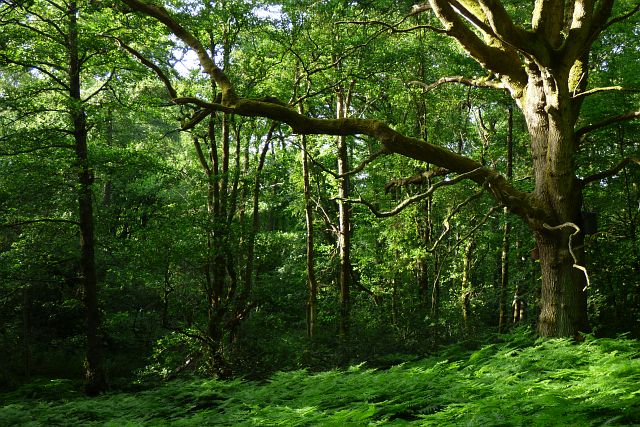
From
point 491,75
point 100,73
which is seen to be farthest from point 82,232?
point 491,75

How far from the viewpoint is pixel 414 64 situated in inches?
666

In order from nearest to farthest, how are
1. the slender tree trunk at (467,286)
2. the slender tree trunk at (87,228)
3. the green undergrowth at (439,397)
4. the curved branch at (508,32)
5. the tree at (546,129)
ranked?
the green undergrowth at (439,397), the curved branch at (508,32), the tree at (546,129), the slender tree trunk at (87,228), the slender tree trunk at (467,286)

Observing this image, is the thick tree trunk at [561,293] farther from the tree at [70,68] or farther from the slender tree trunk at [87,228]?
the slender tree trunk at [87,228]

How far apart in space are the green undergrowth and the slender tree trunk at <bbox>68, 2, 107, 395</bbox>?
156 inches

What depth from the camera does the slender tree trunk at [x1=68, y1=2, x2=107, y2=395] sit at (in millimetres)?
13031

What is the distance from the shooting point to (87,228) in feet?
45.2

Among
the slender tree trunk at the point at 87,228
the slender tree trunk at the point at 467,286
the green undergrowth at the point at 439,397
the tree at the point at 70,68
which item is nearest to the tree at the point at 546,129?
the green undergrowth at the point at 439,397

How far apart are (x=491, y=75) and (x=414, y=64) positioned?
809 centimetres

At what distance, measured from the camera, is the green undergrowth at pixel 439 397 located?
3744 millimetres

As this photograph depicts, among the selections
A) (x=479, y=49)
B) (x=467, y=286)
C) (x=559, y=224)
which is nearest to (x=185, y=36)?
(x=479, y=49)

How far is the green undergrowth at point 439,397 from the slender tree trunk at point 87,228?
3.96 m

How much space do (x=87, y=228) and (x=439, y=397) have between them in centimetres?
1143

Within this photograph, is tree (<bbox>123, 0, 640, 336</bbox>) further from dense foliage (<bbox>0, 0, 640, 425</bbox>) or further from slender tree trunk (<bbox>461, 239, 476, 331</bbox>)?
slender tree trunk (<bbox>461, 239, 476, 331</bbox>)

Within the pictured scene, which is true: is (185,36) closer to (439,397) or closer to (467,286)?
(439,397)
